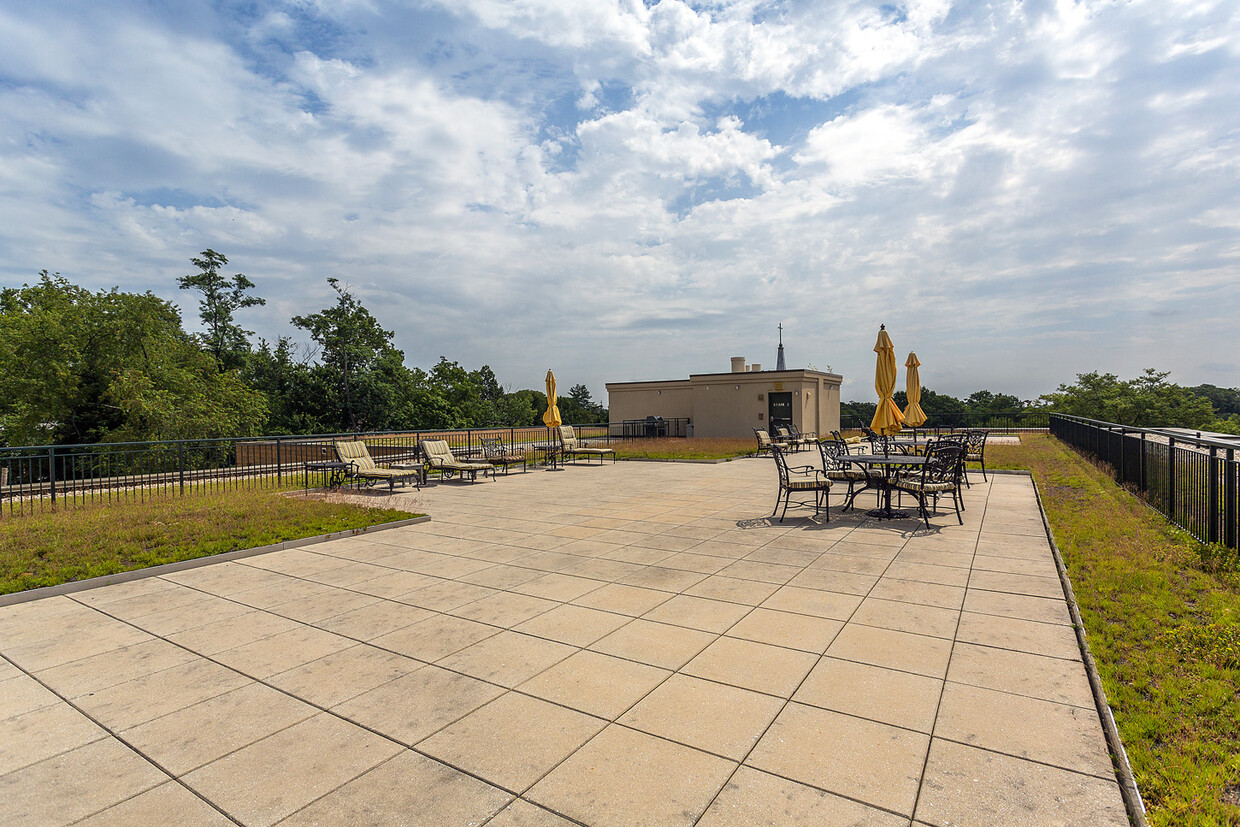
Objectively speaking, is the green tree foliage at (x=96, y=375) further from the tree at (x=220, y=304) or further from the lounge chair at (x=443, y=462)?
the lounge chair at (x=443, y=462)

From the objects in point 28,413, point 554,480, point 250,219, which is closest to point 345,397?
point 28,413

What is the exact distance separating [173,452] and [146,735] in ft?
53.5

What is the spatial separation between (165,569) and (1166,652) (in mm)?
7947

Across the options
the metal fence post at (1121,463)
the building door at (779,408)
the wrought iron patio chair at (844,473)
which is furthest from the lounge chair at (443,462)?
the building door at (779,408)

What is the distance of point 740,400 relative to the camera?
26.9m

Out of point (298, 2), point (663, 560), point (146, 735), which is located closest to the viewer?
point (146, 735)

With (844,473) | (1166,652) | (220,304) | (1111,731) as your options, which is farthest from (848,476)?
(220,304)

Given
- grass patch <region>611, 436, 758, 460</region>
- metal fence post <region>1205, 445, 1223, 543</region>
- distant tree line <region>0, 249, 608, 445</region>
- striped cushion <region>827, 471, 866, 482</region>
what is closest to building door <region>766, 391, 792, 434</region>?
grass patch <region>611, 436, 758, 460</region>

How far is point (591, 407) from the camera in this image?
7025 cm

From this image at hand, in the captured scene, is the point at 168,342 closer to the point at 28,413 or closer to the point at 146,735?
the point at 28,413

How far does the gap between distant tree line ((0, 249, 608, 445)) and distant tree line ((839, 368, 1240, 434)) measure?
29.4 metres

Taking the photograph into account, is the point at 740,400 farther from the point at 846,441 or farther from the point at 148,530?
the point at 148,530

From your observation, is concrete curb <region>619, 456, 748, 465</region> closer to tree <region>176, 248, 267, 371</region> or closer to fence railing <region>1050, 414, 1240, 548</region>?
fence railing <region>1050, 414, 1240, 548</region>

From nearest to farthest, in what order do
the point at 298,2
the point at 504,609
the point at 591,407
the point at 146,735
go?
1. the point at 146,735
2. the point at 504,609
3. the point at 298,2
4. the point at 591,407
